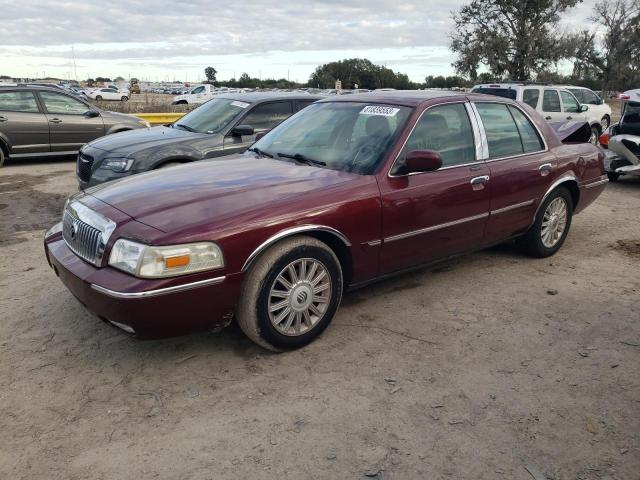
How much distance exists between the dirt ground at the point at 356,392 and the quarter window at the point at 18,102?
7050mm

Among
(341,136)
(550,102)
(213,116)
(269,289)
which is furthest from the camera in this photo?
(550,102)

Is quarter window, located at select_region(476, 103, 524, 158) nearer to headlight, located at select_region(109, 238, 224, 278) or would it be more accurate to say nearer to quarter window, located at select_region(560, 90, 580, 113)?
headlight, located at select_region(109, 238, 224, 278)

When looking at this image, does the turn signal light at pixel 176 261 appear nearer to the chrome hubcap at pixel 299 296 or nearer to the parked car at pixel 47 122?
the chrome hubcap at pixel 299 296

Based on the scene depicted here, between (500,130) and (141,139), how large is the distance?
451 cm

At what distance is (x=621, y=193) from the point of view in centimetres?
899

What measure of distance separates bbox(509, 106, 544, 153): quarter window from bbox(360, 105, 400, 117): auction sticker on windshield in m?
1.45

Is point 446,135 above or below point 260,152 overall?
above

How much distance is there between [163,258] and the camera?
115 inches

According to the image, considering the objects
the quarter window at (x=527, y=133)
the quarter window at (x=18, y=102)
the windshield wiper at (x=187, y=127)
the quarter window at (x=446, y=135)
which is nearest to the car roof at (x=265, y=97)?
the windshield wiper at (x=187, y=127)

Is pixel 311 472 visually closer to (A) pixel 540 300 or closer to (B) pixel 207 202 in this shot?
(B) pixel 207 202

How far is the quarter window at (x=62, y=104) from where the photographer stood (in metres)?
10.6

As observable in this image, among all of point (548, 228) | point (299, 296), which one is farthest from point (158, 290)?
point (548, 228)

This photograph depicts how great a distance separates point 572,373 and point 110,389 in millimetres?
2788

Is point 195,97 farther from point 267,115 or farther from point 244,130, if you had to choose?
point 244,130
